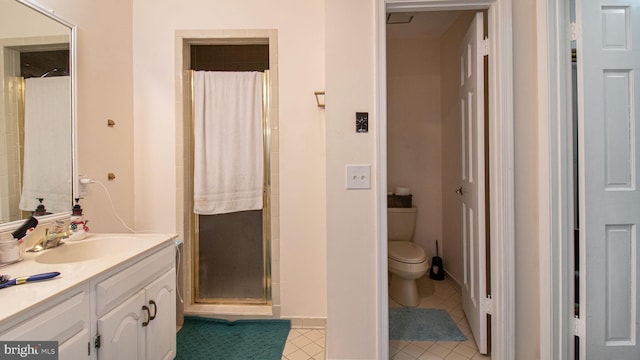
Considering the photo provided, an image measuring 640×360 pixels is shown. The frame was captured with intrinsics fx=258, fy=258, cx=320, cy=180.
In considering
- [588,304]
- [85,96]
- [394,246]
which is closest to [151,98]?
[85,96]

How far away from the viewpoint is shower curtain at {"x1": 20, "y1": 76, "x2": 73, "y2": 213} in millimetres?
1244

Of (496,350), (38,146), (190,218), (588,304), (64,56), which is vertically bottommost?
(496,350)

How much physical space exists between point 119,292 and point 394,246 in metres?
1.97

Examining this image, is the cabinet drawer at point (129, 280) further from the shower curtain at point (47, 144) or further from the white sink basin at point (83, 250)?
the shower curtain at point (47, 144)

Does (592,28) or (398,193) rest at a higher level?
(592,28)

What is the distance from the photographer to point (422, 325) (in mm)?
1896

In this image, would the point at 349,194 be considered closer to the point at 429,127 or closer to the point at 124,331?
the point at 124,331

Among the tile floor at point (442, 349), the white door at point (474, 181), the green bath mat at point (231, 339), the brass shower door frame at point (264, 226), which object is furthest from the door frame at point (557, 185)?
the brass shower door frame at point (264, 226)

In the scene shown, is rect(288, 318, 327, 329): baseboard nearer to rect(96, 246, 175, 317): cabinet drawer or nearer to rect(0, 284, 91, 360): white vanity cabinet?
rect(96, 246, 175, 317): cabinet drawer

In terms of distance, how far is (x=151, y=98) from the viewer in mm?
1947

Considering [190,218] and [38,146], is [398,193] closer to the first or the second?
[190,218]

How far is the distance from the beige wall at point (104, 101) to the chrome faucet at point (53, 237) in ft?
0.92

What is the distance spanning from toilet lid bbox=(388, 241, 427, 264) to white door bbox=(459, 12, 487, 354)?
0.33 metres

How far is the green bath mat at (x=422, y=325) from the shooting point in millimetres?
1776
